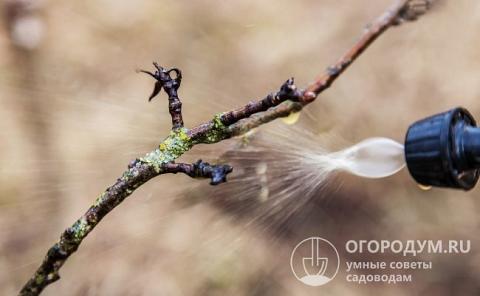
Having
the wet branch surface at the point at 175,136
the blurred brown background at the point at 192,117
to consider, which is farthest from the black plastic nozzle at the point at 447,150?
the blurred brown background at the point at 192,117

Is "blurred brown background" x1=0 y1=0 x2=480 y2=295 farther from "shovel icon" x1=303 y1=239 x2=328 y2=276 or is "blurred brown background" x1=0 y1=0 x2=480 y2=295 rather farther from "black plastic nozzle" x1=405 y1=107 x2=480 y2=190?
"black plastic nozzle" x1=405 y1=107 x2=480 y2=190

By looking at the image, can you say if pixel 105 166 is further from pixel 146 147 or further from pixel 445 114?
pixel 445 114

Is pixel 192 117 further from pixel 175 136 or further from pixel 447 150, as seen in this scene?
pixel 447 150

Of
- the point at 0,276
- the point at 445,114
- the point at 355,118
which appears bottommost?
the point at 0,276

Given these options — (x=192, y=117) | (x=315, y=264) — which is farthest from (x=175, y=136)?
(x=315, y=264)

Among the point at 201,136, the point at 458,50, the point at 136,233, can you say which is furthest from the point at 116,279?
the point at 458,50

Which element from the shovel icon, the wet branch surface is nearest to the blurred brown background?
the shovel icon
